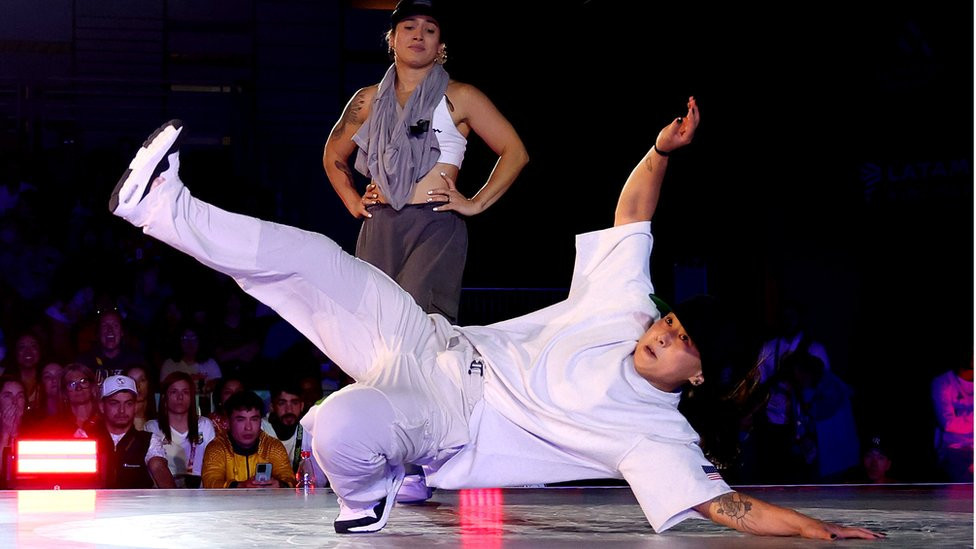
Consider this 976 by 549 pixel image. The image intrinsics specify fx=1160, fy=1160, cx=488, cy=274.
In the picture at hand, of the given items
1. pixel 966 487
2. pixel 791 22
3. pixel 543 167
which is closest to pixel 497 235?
pixel 543 167

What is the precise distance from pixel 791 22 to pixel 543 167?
1.75 meters

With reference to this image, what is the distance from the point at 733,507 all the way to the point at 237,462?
2485mm

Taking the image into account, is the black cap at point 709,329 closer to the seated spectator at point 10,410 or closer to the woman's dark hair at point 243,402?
the woman's dark hair at point 243,402

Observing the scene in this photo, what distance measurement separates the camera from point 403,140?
312 cm

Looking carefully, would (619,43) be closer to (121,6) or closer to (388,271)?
(121,6)

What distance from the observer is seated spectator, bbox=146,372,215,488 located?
439 centimetres

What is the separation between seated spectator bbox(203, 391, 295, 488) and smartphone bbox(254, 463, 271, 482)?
2 cm

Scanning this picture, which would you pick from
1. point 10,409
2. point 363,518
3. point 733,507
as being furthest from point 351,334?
point 10,409

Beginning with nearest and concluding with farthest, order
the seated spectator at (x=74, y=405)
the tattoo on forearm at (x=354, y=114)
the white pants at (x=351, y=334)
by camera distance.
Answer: the white pants at (x=351, y=334), the tattoo on forearm at (x=354, y=114), the seated spectator at (x=74, y=405)

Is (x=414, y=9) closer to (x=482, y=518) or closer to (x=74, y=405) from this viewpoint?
(x=482, y=518)

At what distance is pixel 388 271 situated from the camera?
123 inches

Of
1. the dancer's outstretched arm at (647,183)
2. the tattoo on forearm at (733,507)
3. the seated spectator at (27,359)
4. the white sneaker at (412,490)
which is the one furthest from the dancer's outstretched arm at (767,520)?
the seated spectator at (27,359)

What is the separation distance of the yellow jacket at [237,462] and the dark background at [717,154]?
2680mm

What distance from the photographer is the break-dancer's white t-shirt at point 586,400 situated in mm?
2275
